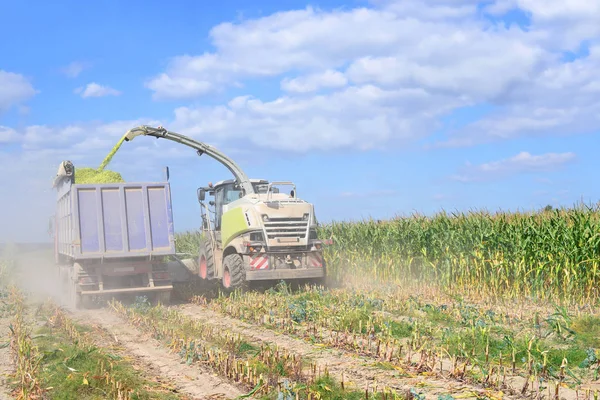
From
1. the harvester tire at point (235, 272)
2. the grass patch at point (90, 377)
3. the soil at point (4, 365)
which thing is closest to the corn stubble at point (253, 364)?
the grass patch at point (90, 377)

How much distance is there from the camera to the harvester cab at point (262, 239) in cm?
1419

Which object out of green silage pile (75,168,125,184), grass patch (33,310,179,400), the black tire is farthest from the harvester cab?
grass patch (33,310,179,400)

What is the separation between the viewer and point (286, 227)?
14555mm

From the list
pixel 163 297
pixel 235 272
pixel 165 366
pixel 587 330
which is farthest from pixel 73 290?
pixel 587 330

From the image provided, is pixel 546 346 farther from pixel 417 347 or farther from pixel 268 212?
pixel 268 212

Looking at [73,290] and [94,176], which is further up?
[94,176]

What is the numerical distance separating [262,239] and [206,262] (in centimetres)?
252

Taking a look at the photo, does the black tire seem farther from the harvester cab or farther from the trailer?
the harvester cab

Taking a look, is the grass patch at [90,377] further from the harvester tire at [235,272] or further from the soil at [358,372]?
the harvester tire at [235,272]

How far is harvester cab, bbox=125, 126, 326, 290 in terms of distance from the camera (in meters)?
14.2

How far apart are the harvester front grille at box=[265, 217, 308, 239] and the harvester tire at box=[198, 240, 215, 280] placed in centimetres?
221

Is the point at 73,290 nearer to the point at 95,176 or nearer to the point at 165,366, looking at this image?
the point at 95,176

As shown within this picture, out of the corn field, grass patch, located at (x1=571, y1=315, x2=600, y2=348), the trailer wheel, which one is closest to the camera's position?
grass patch, located at (x1=571, y1=315, x2=600, y2=348)

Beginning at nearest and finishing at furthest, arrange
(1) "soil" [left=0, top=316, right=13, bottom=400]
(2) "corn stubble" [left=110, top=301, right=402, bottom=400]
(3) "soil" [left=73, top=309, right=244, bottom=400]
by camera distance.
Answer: (2) "corn stubble" [left=110, top=301, right=402, bottom=400]
(3) "soil" [left=73, top=309, right=244, bottom=400]
(1) "soil" [left=0, top=316, right=13, bottom=400]
